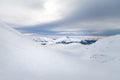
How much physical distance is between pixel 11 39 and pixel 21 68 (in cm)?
141

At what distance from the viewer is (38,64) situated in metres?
4.19

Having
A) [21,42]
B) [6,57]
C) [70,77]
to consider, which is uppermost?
[21,42]

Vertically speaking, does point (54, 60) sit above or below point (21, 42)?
below

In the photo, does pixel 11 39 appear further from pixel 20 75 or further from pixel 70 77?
pixel 70 77

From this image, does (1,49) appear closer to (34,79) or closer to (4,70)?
(4,70)

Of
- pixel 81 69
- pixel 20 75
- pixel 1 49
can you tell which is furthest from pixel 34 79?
pixel 81 69

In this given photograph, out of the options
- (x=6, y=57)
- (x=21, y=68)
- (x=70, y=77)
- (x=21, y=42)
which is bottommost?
(x=70, y=77)

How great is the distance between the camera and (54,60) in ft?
15.4

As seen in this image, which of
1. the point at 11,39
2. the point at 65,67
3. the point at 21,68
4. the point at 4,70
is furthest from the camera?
the point at 11,39

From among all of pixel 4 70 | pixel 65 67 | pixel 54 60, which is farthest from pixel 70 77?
pixel 4 70

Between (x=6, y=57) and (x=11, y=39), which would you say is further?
(x=11, y=39)

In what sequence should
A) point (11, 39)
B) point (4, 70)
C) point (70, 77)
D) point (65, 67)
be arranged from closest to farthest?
point (4, 70) < point (70, 77) < point (65, 67) < point (11, 39)

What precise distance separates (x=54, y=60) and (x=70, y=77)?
89 cm

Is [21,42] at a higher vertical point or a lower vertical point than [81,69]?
higher
